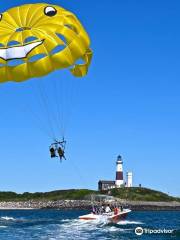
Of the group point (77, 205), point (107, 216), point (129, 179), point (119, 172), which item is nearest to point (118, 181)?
point (119, 172)

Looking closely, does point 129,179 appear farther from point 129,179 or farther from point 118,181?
point 118,181

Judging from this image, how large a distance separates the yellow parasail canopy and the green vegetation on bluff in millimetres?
118131

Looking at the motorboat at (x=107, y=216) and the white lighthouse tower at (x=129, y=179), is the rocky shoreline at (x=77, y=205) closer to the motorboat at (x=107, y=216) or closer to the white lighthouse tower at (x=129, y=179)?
the white lighthouse tower at (x=129, y=179)

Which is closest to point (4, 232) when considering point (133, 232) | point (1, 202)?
point (133, 232)

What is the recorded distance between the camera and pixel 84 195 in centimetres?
15938

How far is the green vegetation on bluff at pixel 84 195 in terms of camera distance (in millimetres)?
149875

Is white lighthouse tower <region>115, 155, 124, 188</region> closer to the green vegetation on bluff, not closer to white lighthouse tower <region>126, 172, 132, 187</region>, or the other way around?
the green vegetation on bluff

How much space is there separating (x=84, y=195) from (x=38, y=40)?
13314 centimetres

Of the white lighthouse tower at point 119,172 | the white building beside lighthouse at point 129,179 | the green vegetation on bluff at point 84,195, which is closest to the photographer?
the white lighthouse tower at point 119,172

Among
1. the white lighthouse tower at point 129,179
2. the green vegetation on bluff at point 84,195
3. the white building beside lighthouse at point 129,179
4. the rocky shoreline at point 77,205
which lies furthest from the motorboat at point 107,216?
the white lighthouse tower at point 129,179

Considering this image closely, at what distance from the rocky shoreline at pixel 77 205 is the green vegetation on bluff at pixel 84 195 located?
9.99ft

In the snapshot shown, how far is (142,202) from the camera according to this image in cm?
14950

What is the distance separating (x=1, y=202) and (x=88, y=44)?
141331mm

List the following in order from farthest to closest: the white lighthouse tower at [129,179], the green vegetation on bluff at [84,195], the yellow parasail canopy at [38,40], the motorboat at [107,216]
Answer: the white lighthouse tower at [129,179]
the green vegetation on bluff at [84,195]
the motorboat at [107,216]
the yellow parasail canopy at [38,40]
